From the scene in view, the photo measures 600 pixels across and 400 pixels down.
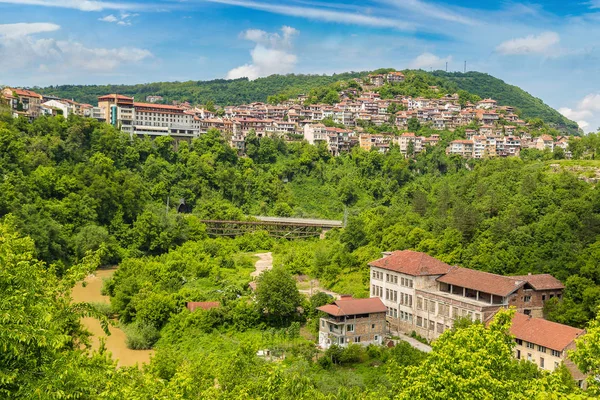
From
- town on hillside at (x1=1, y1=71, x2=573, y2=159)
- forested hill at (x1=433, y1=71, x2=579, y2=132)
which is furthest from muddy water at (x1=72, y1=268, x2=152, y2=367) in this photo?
forested hill at (x1=433, y1=71, x2=579, y2=132)

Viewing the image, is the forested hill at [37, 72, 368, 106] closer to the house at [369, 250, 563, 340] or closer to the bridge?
the bridge

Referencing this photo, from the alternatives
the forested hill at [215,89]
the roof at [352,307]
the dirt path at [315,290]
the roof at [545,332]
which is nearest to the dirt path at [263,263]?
the dirt path at [315,290]

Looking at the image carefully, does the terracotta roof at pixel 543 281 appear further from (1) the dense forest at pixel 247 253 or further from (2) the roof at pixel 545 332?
(2) the roof at pixel 545 332

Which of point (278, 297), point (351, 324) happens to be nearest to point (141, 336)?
point (278, 297)

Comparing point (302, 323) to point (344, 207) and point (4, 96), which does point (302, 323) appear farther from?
point (4, 96)

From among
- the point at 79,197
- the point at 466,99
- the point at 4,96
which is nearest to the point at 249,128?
the point at 4,96

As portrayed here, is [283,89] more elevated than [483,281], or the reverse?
[283,89]

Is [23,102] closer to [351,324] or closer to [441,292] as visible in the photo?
[351,324]
